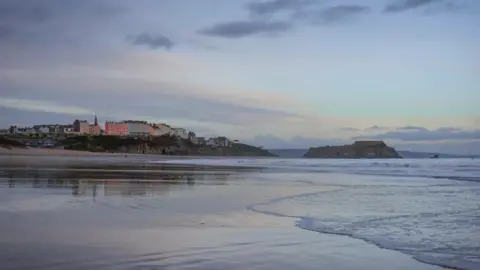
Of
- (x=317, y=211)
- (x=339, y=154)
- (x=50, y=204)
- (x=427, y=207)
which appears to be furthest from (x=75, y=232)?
(x=339, y=154)

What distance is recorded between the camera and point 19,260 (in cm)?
770

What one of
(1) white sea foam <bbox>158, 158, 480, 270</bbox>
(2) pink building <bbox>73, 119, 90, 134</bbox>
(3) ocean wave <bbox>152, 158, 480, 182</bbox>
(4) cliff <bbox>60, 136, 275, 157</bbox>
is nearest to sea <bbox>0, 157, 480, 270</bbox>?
(1) white sea foam <bbox>158, 158, 480, 270</bbox>

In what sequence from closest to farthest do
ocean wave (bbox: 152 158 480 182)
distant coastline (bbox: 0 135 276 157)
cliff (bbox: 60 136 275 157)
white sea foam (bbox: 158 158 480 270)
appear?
white sea foam (bbox: 158 158 480 270)
ocean wave (bbox: 152 158 480 182)
distant coastline (bbox: 0 135 276 157)
cliff (bbox: 60 136 275 157)

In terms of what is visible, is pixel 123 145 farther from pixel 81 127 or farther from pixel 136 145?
pixel 81 127

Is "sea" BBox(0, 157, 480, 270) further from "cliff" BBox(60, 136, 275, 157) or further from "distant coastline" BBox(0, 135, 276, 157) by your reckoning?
"cliff" BBox(60, 136, 275, 157)

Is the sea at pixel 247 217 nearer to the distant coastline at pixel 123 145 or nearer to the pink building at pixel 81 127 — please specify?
the distant coastline at pixel 123 145

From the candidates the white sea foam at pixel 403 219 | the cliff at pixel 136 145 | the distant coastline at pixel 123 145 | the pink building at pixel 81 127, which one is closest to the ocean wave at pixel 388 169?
the white sea foam at pixel 403 219

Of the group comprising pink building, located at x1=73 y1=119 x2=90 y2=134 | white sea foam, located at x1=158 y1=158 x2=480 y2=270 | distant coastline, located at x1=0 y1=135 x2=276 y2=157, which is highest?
pink building, located at x1=73 y1=119 x2=90 y2=134

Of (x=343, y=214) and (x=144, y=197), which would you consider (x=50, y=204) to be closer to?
(x=144, y=197)

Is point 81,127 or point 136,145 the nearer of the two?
point 136,145

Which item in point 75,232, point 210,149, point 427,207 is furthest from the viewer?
point 210,149

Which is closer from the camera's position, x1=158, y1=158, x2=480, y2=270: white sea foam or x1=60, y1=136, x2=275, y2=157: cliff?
x1=158, y1=158, x2=480, y2=270: white sea foam

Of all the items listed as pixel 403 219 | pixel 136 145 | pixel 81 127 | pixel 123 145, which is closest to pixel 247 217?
pixel 403 219

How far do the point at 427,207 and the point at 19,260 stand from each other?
1194 centimetres
